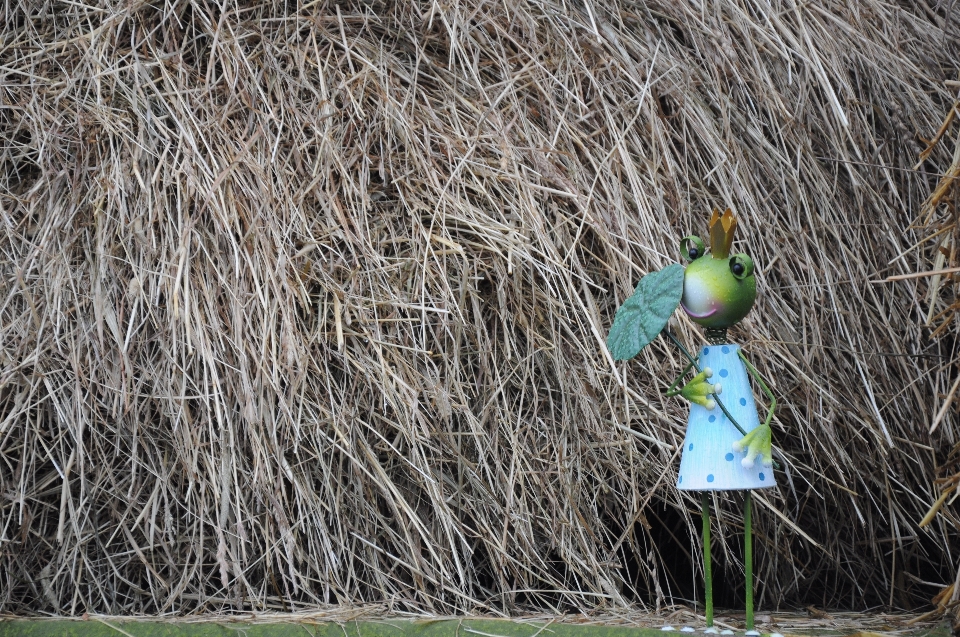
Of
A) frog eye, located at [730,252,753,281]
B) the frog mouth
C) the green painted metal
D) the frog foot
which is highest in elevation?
frog eye, located at [730,252,753,281]

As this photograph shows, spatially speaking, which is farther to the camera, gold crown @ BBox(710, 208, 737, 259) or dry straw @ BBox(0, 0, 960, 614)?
dry straw @ BBox(0, 0, 960, 614)

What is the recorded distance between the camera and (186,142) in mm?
1610

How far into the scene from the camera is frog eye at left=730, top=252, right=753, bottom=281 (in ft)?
3.97

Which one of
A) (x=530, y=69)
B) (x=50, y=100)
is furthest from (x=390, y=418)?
(x=50, y=100)

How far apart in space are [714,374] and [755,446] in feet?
0.36

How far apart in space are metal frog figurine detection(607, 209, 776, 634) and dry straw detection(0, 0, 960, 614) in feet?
0.71

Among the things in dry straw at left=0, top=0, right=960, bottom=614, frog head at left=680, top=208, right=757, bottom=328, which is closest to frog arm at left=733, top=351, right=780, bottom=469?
frog head at left=680, top=208, right=757, bottom=328

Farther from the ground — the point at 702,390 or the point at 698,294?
the point at 698,294

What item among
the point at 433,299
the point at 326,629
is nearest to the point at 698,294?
the point at 433,299

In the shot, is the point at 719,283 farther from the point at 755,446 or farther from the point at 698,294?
the point at 755,446

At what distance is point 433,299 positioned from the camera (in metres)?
1.52

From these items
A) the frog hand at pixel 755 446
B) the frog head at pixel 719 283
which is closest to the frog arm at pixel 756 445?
the frog hand at pixel 755 446

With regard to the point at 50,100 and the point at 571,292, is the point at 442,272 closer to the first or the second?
the point at 571,292

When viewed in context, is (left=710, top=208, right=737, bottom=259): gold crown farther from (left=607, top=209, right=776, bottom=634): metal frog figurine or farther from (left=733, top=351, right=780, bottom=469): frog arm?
(left=733, top=351, right=780, bottom=469): frog arm
